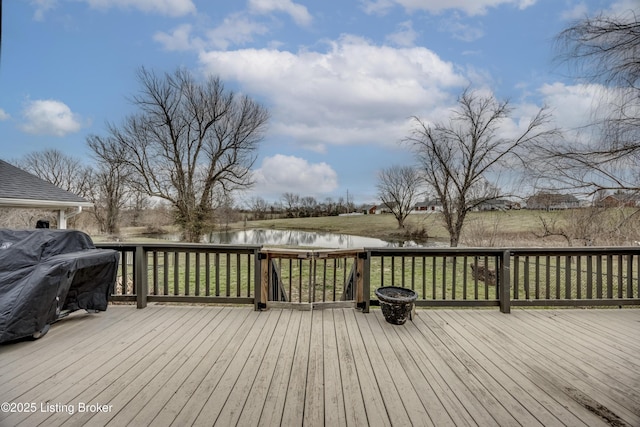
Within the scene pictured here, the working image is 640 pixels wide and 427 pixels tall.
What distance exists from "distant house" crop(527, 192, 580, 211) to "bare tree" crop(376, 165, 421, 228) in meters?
7.09

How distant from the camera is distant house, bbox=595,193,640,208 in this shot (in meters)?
3.78

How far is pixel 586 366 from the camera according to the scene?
2.22 metres

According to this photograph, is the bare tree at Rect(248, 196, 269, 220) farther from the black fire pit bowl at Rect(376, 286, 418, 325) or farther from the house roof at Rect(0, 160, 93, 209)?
the black fire pit bowl at Rect(376, 286, 418, 325)

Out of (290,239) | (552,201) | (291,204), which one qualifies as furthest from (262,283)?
(291,204)

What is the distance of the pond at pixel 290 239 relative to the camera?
11.8m

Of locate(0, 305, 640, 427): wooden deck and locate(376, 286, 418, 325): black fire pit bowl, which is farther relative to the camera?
locate(376, 286, 418, 325): black fire pit bowl

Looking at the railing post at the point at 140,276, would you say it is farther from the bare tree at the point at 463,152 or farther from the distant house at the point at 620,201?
the bare tree at the point at 463,152

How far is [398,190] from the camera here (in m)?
13.8

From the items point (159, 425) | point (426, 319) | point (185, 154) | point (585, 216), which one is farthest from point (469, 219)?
point (185, 154)

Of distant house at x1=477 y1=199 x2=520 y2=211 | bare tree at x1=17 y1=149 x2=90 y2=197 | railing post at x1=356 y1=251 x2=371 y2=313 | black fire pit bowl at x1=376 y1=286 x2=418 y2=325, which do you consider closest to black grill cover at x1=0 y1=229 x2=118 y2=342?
railing post at x1=356 y1=251 x2=371 y2=313

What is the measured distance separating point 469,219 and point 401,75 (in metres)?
5.96

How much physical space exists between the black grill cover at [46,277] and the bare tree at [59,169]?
1150 centimetres

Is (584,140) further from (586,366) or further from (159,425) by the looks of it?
(159,425)

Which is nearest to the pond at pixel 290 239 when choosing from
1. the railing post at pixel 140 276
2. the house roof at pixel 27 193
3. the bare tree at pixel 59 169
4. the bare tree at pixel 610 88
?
the bare tree at pixel 59 169
